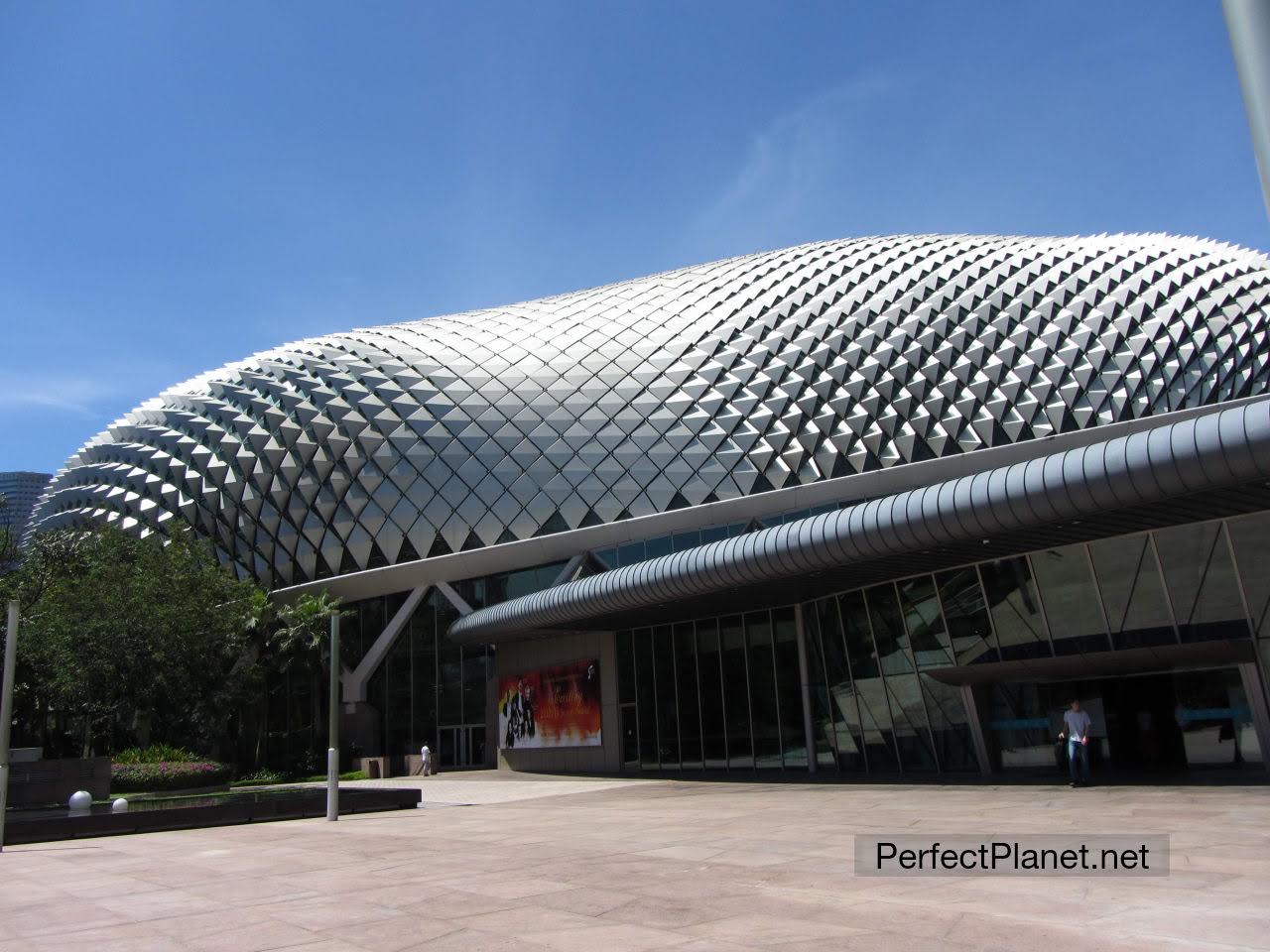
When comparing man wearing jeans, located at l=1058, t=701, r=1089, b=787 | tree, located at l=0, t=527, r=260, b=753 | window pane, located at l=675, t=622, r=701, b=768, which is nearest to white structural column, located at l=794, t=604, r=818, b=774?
window pane, located at l=675, t=622, r=701, b=768

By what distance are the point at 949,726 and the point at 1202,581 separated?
8.15 metres

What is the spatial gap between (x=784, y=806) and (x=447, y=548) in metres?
29.8

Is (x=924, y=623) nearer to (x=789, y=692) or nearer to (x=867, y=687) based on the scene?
(x=867, y=687)

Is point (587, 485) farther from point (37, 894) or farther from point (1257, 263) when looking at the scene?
point (1257, 263)

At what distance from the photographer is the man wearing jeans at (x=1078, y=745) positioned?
21.5 m

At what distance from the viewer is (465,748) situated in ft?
159

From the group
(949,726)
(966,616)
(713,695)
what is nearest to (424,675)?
(713,695)

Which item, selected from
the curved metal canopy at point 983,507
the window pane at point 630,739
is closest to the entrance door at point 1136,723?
the curved metal canopy at point 983,507

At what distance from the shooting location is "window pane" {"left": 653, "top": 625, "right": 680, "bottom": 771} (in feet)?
125

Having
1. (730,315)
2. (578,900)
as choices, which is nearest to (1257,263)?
(730,315)

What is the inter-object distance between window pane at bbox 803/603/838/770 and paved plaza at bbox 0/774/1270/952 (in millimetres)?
11302

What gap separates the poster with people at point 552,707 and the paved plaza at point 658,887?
20538 mm

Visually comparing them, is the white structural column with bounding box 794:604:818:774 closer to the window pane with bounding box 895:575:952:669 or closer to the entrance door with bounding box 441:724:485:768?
the window pane with bounding box 895:575:952:669

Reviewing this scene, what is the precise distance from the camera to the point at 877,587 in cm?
2972
